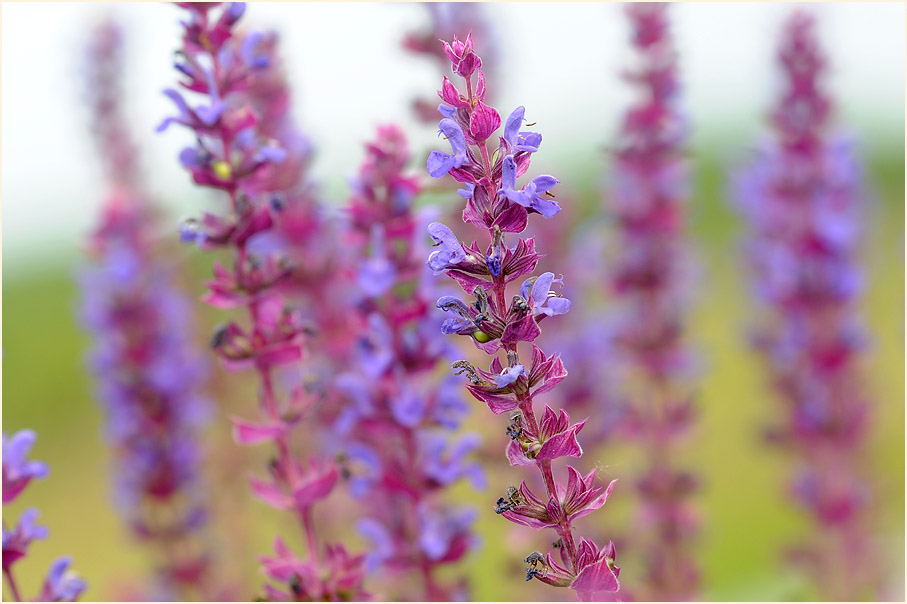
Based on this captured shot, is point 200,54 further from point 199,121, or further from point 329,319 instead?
point 329,319

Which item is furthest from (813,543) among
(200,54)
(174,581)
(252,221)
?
(200,54)

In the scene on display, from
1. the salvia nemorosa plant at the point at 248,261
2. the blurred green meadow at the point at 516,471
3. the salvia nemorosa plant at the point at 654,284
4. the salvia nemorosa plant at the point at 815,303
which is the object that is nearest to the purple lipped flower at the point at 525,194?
the blurred green meadow at the point at 516,471

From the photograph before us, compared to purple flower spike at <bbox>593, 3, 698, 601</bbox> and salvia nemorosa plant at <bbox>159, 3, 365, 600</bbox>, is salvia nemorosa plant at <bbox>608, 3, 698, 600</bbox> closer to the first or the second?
purple flower spike at <bbox>593, 3, 698, 601</bbox>

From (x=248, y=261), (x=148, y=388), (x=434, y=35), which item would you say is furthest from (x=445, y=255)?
(x=148, y=388)

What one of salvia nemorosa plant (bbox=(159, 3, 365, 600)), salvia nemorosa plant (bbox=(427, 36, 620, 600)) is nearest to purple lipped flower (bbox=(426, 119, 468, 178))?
salvia nemorosa plant (bbox=(427, 36, 620, 600))

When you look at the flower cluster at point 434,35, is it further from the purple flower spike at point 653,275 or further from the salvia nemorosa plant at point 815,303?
the salvia nemorosa plant at point 815,303

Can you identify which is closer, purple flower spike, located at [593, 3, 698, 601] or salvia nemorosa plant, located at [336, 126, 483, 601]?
salvia nemorosa plant, located at [336, 126, 483, 601]

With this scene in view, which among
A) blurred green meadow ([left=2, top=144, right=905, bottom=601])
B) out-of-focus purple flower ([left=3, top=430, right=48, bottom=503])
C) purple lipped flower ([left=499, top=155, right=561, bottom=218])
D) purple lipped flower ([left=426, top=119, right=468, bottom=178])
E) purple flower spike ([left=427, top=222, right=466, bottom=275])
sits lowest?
blurred green meadow ([left=2, top=144, right=905, bottom=601])
